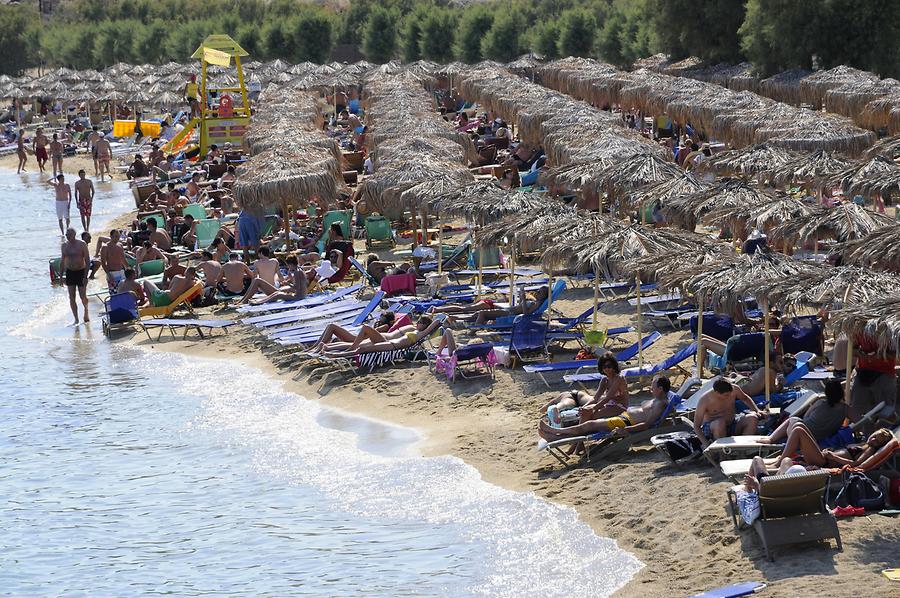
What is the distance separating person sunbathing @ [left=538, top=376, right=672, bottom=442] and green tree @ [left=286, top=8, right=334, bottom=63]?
184 feet

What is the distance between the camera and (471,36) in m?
60.2

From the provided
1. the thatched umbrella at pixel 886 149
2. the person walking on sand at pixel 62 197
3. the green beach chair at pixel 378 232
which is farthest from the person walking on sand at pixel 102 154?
the thatched umbrella at pixel 886 149

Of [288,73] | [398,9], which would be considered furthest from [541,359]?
[398,9]

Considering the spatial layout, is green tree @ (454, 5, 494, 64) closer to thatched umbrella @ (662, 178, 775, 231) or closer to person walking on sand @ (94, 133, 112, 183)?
person walking on sand @ (94, 133, 112, 183)

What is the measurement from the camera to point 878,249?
38.8ft

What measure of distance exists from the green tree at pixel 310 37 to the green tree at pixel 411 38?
4152mm

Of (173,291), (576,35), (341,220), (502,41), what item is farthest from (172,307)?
(502,41)

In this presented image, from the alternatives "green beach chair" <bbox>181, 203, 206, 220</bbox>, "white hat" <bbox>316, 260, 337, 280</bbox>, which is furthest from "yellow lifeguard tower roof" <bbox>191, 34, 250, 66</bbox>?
"white hat" <bbox>316, 260, 337, 280</bbox>

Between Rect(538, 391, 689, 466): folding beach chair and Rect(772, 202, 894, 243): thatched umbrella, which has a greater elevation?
Rect(772, 202, 894, 243): thatched umbrella

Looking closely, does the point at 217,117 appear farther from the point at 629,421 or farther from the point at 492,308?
the point at 629,421

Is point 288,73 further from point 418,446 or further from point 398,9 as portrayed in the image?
point 418,446

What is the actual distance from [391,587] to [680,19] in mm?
40874

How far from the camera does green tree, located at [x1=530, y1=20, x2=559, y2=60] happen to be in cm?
5716

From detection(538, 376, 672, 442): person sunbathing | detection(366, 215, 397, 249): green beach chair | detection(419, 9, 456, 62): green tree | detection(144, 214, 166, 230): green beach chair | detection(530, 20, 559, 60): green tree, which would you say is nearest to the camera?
detection(538, 376, 672, 442): person sunbathing
